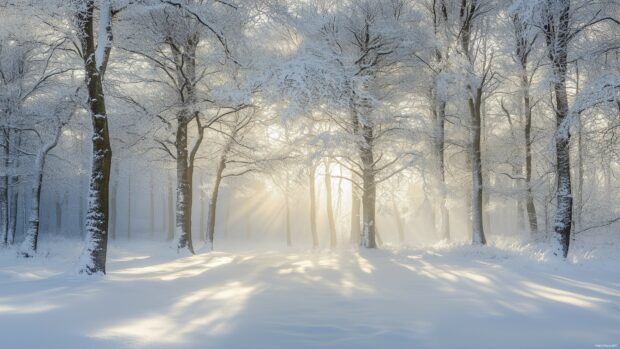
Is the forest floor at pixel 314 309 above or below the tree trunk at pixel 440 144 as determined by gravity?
below

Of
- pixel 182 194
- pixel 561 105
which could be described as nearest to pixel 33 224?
pixel 182 194

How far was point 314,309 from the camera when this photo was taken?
5.65 meters

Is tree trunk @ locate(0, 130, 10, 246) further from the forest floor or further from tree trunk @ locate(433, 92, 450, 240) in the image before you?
tree trunk @ locate(433, 92, 450, 240)

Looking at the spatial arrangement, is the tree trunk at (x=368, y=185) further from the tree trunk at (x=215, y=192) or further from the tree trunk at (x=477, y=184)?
the tree trunk at (x=215, y=192)

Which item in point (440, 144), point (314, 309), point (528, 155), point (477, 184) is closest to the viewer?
point (314, 309)

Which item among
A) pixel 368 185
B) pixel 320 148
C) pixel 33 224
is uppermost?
pixel 320 148

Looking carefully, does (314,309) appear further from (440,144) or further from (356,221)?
(356,221)

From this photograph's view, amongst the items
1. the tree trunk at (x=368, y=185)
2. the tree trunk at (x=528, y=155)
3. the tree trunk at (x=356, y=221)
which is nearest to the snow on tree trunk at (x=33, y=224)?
the tree trunk at (x=368, y=185)

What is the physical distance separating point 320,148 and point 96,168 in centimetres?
736

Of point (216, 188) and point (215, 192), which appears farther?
point (215, 192)

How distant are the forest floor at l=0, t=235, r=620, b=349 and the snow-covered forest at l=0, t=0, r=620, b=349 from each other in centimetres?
4

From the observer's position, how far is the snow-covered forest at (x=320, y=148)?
5.02 meters

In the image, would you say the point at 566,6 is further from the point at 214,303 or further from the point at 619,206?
the point at 619,206

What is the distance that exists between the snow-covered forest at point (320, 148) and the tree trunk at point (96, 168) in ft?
0.13
